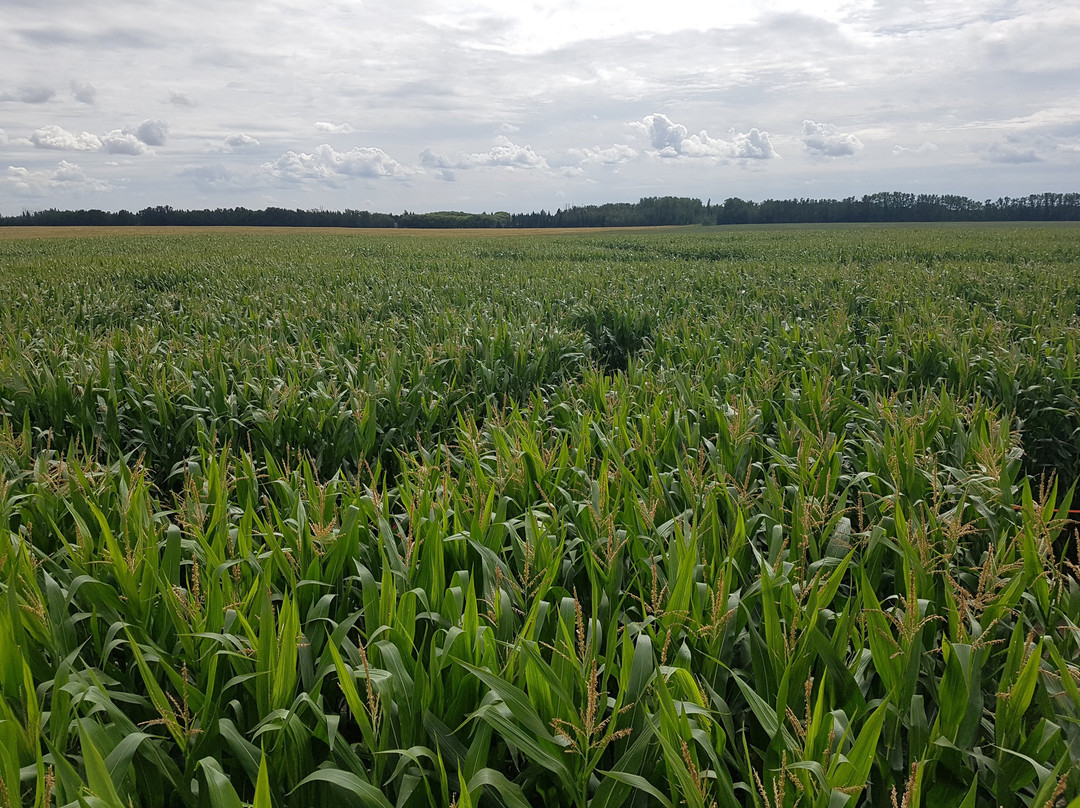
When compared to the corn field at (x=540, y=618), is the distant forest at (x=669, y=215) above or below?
above

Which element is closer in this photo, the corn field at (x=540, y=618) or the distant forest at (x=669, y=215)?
the corn field at (x=540, y=618)

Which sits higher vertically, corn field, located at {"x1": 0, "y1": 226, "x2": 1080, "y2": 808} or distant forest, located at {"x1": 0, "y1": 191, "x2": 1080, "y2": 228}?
distant forest, located at {"x1": 0, "y1": 191, "x2": 1080, "y2": 228}

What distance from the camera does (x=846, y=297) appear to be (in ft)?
37.0

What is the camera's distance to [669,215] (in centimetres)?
10162

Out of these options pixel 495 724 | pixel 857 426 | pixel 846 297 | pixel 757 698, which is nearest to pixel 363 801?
pixel 495 724

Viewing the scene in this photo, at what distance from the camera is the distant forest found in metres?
89.2

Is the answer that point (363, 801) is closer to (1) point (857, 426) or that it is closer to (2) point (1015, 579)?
(2) point (1015, 579)

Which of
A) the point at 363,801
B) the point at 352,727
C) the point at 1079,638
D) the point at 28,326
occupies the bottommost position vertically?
the point at 352,727

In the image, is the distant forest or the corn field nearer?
the corn field

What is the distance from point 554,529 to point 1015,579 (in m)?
1.66

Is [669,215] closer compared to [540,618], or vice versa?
[540,618]

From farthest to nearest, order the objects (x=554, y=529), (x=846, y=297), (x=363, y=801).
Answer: (x=846, y=297)
(x=554, y=529)
(x=363, y=801)

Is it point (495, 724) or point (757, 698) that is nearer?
point (495, 724)

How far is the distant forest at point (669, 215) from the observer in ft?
293
